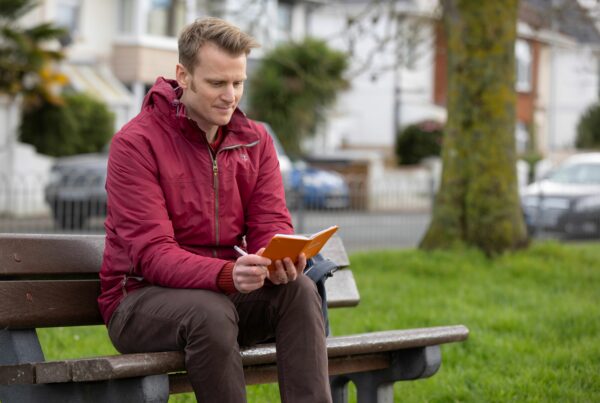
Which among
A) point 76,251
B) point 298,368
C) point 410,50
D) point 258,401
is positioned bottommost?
point 258,401

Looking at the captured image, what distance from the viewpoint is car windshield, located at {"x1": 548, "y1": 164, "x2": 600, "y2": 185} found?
18.8 meters

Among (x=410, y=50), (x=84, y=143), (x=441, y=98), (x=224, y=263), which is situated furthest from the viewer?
(x=441, y=98)

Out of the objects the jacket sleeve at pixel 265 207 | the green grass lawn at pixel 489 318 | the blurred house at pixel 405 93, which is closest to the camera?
the jacket sleeve at pixel 265 207

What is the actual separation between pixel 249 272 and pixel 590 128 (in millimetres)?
39753

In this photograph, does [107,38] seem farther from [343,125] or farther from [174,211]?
[174,211]

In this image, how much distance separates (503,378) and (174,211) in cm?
242

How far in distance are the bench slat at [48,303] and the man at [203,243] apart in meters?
0.19

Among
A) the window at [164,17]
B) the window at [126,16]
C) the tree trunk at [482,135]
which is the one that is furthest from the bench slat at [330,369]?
the window at [164,17]

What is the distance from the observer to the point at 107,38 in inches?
1119

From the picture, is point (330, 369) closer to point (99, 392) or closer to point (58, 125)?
point (99, 392)

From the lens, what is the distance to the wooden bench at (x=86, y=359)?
372 cm

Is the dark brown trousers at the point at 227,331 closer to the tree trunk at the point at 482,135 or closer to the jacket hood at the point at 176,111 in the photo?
the jacket hood at the point at 176,111

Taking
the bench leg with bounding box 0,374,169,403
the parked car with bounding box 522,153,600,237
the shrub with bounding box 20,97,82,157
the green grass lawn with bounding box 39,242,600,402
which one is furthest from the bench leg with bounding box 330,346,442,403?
the shrub with bounding box 20,97,82,157

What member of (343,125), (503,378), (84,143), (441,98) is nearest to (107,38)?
(84,143)
